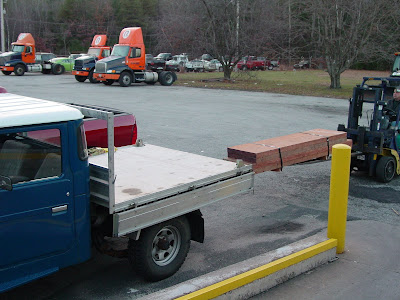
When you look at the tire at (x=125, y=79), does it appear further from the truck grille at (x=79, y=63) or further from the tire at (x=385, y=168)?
the tire at (x=385, y=168)

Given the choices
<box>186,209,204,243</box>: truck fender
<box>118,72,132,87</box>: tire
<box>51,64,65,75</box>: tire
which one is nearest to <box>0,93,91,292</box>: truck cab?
<box>186,209,204,243</box>: truck fender

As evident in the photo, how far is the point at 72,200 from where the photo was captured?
4.48 meters

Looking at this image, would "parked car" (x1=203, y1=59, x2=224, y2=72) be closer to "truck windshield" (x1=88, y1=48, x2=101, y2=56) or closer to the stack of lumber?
"truck windshield" (x1=88, y1=48, x2=101, y2=56)

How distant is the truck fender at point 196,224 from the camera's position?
216 inches

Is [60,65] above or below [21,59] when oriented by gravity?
below

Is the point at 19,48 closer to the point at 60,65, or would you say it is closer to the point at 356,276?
the point at 60,65

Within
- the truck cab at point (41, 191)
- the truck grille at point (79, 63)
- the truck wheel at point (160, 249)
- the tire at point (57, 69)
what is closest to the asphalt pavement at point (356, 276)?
the truck wheel at point (160, 249)

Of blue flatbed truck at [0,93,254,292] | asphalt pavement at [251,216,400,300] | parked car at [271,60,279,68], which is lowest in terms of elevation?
asphalt pavement at [251,216,400,300]

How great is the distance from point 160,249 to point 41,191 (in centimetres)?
153

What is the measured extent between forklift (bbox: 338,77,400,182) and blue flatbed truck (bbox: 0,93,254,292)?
5.04 m

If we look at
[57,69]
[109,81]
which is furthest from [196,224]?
[57,69]

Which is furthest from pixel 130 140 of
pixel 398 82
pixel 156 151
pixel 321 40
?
pixel 321 40

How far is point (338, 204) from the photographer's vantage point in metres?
5.86

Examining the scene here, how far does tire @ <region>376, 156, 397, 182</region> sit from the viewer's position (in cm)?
941
